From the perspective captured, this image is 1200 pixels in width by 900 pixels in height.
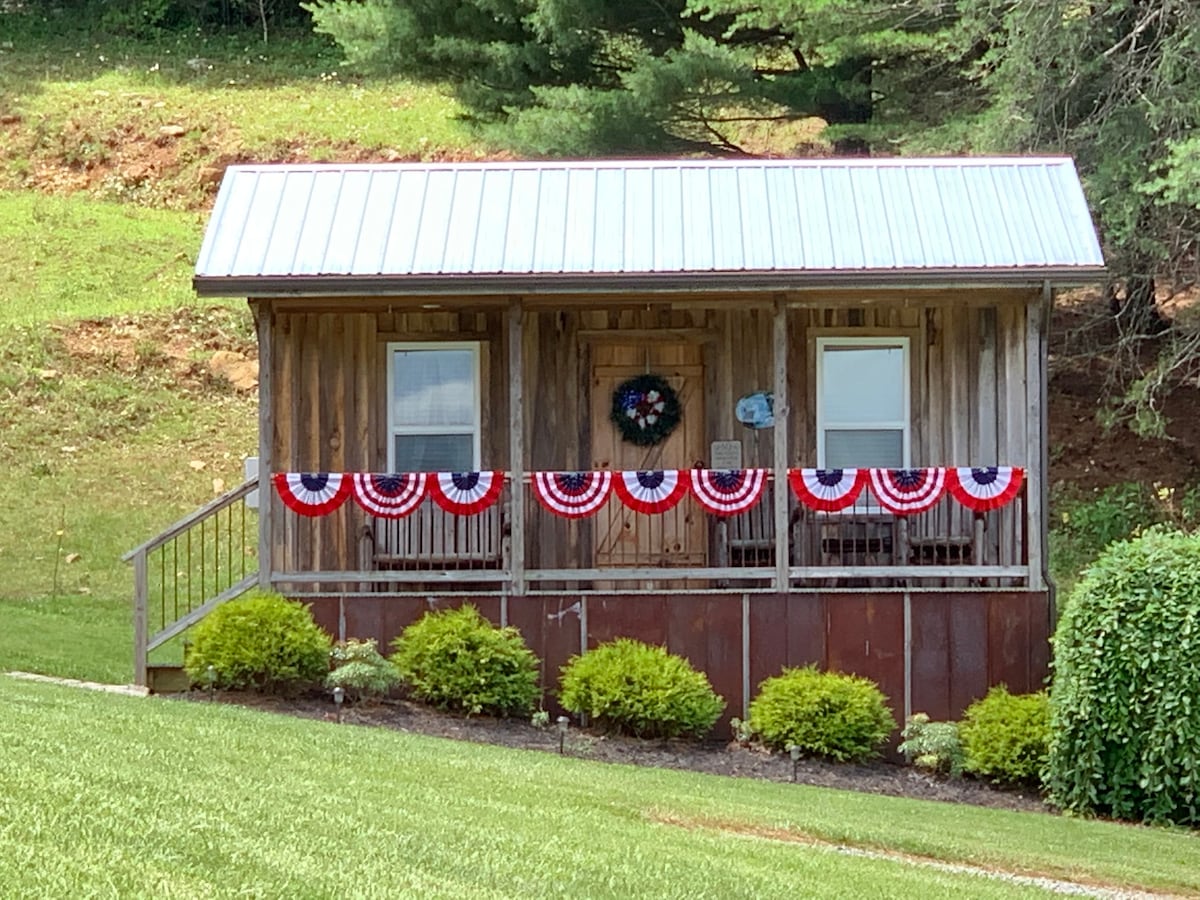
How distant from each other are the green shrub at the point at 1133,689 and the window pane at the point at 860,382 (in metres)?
3.19

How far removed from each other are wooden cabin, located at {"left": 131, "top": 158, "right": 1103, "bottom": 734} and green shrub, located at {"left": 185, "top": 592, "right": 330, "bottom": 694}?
0.65 meters

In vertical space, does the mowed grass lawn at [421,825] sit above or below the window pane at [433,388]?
below

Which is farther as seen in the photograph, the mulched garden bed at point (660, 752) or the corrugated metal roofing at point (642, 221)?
the corrugated metal roofing at point (642, 221)

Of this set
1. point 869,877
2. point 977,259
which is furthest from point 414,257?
point 869,877

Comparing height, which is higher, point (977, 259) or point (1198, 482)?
point (977, 259)

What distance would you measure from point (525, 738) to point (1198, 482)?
40.5 feet

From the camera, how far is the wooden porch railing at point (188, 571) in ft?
47.8

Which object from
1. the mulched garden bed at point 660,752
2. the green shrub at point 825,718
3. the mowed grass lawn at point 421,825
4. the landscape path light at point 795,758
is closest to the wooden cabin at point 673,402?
the green shrub at point 825,718

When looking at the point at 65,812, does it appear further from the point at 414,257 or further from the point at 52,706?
the point at 414,257

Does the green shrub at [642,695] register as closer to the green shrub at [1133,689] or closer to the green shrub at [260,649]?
the green shrub at [260,649]

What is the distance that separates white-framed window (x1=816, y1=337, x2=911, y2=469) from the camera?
51.3 feet

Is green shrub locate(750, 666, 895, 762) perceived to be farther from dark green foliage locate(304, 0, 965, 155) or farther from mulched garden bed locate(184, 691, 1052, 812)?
dark green foliage locate(304, 0, 965, 155)

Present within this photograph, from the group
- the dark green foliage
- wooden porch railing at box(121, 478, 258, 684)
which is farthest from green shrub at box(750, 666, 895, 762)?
the dark green foliage

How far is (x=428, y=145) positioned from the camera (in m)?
37.2
